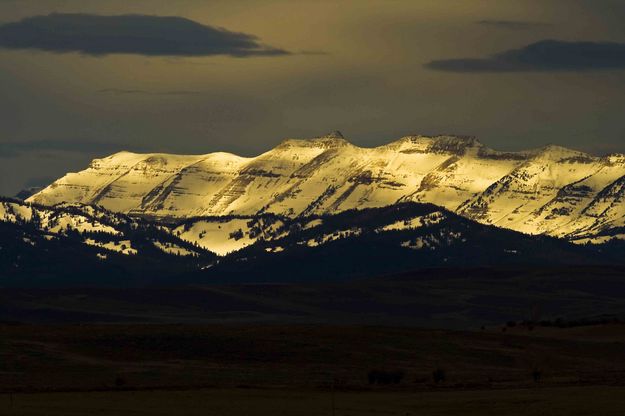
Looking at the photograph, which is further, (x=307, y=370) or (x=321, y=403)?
(x=307, y=370)

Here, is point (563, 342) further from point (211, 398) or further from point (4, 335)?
point (211, 398)

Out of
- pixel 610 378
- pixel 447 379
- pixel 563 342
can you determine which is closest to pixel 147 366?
pixel 447 379

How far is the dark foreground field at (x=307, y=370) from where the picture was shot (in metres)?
93.8

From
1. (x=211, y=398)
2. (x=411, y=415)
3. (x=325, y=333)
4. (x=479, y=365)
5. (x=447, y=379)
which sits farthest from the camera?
A: (x=325, y=333)

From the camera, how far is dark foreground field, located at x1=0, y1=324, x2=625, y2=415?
93.8 meters

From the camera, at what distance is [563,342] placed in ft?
509

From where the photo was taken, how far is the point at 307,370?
127875mm

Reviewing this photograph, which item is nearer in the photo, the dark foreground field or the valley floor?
the valley floor

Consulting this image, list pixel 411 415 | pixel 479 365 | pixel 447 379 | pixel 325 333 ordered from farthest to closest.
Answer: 1. pixel 325 333
2. pixel 479 365
3. pixel 447 379
4. pixel 411 415

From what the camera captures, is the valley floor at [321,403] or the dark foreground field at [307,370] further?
the dark foreground field at [307,370]

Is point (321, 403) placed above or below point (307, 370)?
above

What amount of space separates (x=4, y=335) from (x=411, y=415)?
59.8 m

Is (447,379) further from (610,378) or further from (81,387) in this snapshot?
(81,387)

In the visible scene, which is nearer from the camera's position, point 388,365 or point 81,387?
point 81,387
